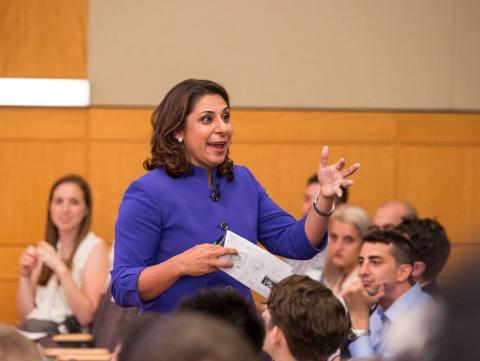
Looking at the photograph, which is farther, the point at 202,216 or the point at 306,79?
the point at 306,79

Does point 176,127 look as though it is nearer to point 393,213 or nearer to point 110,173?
point 393,213

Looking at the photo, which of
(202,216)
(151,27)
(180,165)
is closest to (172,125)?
(180,165)

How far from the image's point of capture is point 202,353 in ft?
2.42

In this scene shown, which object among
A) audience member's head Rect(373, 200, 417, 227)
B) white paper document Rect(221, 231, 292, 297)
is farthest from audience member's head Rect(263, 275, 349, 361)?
audience member's head Rect(373, 200, 417, 227)

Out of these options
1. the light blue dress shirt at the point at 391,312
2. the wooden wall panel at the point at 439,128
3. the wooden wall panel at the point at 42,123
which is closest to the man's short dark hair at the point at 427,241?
the light blue dress shirt at the point at 391,312

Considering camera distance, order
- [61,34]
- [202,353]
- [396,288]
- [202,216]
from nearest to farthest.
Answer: [202,353]
[202,216]
[396,288]
[61,34]

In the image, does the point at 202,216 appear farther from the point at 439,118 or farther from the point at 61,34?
the point at 439,118

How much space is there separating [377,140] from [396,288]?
2424mm

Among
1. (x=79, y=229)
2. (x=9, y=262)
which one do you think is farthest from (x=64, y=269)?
(x=9, y=262)

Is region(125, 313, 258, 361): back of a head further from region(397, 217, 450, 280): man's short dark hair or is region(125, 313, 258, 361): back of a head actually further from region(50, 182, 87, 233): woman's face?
region(50, 182, 87, 233): woman's face

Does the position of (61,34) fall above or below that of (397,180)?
above

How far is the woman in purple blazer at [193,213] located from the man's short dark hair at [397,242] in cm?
139

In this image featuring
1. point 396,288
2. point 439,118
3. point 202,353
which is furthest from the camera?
point 439,118

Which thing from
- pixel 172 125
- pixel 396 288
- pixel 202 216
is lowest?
pixel 396 288
